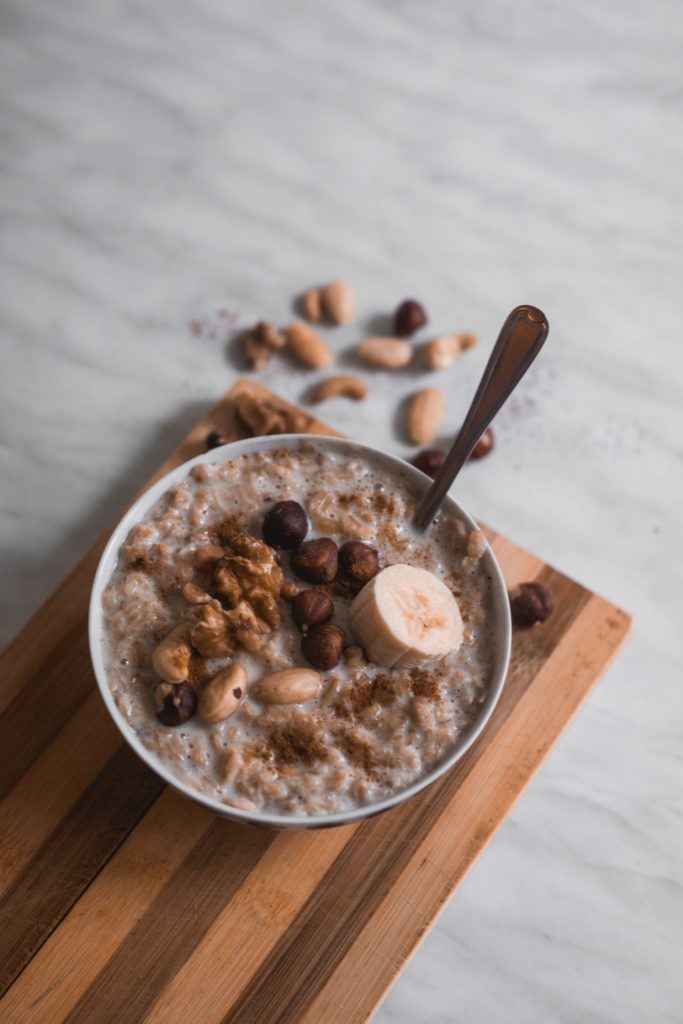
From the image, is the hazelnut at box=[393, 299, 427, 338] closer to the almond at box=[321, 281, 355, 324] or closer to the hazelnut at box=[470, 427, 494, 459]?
the almond at box=[321, 281, 355, 324]

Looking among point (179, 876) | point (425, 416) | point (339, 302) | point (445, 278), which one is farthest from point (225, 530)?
point (445, 278)

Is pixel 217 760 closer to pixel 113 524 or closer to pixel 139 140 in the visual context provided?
pixel 113 524

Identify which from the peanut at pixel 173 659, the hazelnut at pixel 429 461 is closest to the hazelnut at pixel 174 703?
the peanut at pixel 173 659

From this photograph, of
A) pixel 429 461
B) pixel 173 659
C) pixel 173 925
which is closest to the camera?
pixel 173 659

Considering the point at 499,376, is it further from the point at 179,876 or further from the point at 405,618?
the point at 179,876

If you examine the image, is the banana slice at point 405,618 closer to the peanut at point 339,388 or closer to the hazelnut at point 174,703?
the hazelnut at point 174,703

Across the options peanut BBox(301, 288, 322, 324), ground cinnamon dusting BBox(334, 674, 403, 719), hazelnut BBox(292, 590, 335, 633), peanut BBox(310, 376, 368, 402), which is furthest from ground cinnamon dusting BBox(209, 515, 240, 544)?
peanut BBox(301, 288, 322, 324)

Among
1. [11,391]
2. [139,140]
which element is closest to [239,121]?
[139,140]
